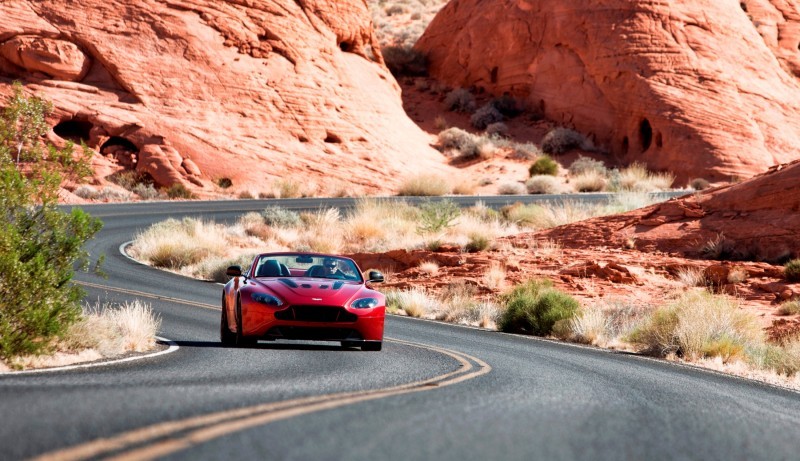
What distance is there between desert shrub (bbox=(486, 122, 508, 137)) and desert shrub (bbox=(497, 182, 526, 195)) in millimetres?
9704

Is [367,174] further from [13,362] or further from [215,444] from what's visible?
[215,444]

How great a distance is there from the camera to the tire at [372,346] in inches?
499

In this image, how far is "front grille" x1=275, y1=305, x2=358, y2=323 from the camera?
473 inches

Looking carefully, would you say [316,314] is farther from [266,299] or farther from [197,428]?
[197,428]

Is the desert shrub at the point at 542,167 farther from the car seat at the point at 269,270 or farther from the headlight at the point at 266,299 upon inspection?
the headlight at the point at 266,299

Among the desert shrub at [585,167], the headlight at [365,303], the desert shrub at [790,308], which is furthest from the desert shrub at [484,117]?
the headlight at [365,303]

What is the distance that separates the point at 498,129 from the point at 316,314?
48.6 m

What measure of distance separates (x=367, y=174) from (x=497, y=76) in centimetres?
2055

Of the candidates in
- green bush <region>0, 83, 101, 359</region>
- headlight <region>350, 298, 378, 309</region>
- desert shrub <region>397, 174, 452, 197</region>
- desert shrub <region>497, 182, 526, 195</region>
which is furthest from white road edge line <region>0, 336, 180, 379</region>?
desert shrub <region>497, 182, 526, 195</region>

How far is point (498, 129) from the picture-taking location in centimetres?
5969

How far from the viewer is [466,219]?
32562 millimetres

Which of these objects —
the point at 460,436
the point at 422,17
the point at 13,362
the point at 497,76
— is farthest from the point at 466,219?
the point at 422,17

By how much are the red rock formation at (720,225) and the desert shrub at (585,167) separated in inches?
1005

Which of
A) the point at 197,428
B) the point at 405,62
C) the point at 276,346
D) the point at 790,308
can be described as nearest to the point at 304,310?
the point at 276,346
